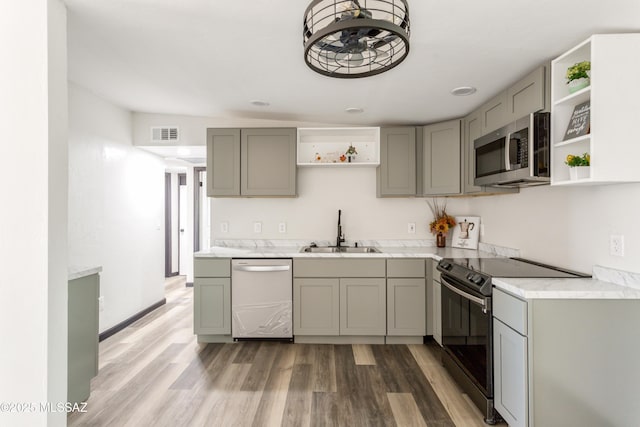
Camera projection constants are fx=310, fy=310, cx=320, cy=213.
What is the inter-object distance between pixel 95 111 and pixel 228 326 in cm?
246

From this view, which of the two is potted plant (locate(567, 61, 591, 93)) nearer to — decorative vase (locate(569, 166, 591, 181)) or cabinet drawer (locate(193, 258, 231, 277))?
decorative vase (locate(569, 166, 591, 181))

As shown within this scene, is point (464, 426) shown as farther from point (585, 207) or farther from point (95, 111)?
point (95, 111)

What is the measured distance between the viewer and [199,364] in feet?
8.67

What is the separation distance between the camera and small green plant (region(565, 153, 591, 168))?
1.64m

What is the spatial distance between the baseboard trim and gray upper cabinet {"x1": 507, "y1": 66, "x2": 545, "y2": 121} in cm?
410

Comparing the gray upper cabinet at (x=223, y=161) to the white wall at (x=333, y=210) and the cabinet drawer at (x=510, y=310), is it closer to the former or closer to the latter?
the white wall at (x=333, y=210)

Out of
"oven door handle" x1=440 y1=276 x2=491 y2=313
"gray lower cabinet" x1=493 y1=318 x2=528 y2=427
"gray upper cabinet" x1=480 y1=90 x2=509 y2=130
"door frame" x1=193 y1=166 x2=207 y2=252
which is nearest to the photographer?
"gray lower cabinet" x1=493 y1=318 x2=528 y2=427

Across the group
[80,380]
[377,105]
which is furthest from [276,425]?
[377,105]

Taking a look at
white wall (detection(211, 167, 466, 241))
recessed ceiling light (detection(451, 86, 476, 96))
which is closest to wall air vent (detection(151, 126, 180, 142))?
white wall (detection(211, 167, 466, 241))

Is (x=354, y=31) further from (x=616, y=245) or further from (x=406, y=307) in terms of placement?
(x=406, y=307)

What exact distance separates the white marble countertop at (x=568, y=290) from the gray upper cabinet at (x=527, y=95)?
3.57 ft

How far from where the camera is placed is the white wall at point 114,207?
9.29 feet
